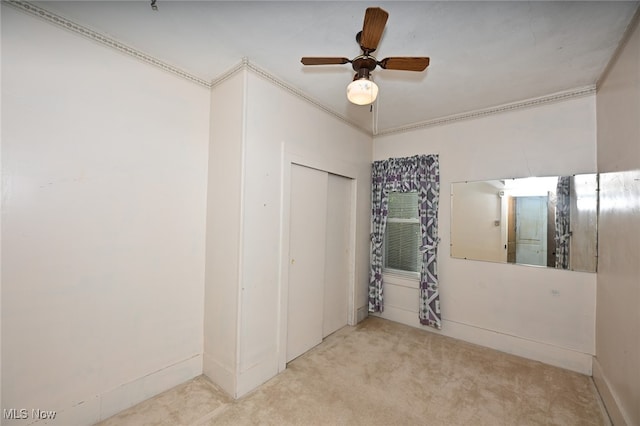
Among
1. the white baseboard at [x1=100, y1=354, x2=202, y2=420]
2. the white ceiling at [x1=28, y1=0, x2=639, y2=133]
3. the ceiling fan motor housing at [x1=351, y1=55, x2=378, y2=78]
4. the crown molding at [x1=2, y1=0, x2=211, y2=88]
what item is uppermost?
the white ceiling at [x1=28, y1=0, x2=639, y2=133]

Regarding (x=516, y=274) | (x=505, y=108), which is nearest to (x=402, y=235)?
(x=516, y=274)

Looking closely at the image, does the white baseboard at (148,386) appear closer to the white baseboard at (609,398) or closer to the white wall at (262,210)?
the white wall at (262,210)

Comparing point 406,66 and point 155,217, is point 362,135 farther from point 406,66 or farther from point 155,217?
point 155,217

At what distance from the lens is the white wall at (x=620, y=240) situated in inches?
61.9

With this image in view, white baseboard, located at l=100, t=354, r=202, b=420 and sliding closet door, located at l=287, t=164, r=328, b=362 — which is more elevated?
sliding closet door, located at l=287, t=164, r=328, b=362

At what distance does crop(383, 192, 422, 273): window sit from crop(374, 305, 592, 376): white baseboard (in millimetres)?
630

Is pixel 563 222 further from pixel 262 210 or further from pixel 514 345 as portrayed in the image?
pixel 262 210

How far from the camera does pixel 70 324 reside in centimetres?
166

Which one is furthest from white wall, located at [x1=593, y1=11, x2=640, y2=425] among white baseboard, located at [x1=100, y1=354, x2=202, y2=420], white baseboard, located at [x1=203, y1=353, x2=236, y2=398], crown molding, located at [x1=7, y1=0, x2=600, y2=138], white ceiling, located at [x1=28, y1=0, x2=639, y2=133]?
white baseboard, located at [x1=100, y1=354, x2=202, y2=420]

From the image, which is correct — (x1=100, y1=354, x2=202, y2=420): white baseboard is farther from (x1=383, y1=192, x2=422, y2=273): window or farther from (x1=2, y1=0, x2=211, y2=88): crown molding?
(x1=383, y1=192, x2=422, y2=273): window

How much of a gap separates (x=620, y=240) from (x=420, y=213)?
66.1 inches

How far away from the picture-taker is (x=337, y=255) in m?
3.20

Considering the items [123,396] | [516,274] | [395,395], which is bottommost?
[395,395]

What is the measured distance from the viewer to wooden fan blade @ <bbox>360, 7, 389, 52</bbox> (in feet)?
3.95
